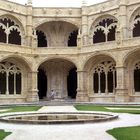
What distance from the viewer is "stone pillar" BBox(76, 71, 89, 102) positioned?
33.2 metres

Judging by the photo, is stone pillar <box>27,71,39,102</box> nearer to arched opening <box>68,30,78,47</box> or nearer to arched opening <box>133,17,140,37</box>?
arched opening <box>68,30,78,47</box>

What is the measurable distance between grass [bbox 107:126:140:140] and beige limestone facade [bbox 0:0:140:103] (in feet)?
59.7

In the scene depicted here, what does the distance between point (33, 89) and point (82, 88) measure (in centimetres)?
505

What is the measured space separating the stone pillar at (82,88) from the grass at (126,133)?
20.9 metres

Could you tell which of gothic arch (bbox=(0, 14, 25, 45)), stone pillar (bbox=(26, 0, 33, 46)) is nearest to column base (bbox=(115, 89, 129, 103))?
stone pillar (bbox=(26, 0, 33, 46))

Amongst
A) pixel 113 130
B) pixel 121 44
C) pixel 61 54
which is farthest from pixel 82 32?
pixel 113 130

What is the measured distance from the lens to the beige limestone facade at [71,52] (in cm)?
3083

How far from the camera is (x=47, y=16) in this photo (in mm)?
35219

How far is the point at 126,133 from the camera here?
11062 millimetres

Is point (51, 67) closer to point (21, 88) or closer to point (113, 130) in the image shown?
point (21, 88)

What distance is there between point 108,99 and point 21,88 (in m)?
9.05

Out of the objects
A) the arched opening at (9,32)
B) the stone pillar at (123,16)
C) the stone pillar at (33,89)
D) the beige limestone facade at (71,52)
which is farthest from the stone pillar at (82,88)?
the arched opening at (9,32)

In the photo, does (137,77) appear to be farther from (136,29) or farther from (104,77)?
(136,29)

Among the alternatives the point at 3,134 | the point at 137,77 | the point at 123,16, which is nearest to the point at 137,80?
the point at 137,77
